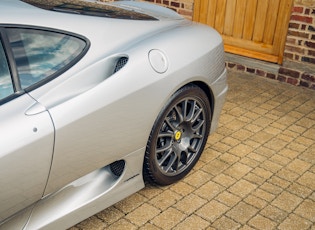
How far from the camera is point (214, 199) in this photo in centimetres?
369

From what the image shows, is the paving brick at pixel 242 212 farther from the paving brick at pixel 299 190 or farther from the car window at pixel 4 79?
the car window at pixel 4 79

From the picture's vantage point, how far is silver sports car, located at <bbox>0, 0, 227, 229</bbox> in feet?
8.63

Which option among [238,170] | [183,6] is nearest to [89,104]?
[238,170]

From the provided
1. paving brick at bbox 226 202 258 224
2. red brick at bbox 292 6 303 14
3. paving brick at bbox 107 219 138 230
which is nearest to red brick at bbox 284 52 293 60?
red brick at bbox 292 6 303 14

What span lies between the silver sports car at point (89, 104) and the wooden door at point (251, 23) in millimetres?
2557

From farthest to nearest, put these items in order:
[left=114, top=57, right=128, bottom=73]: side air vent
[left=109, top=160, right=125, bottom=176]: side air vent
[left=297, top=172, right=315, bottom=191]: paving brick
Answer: [left=297, top=172, right=315, bottom=191]: paving brick < [left=109, top=160, right=125, bottom=176]: side air vent < [left=114, top=57, right=128, bottom=73]: side air vent

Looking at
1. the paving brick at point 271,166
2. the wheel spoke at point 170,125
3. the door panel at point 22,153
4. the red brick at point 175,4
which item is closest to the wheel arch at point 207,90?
the wheel spoke at point 170,125

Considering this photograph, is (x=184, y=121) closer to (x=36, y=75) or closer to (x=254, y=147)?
(x=254, y=147)

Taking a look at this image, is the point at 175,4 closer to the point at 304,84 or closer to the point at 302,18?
the point at 302,18

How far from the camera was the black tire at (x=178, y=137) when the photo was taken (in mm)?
3479

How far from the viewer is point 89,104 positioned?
286cm

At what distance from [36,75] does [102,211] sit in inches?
47.9

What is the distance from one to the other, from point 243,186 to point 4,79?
212cm

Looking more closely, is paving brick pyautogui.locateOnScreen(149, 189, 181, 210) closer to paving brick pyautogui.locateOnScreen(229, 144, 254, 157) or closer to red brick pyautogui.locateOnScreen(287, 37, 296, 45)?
paving brick pyautogui.locateOnScreen(229, 144, 254, 157)
